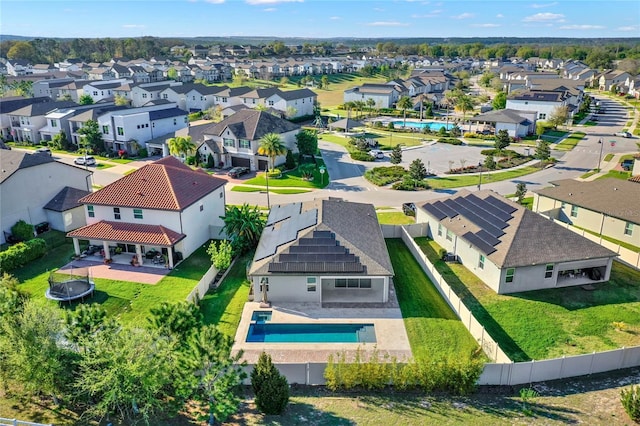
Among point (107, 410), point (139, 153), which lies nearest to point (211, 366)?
point (107, 410)

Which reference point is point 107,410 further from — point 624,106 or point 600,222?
point 624,106

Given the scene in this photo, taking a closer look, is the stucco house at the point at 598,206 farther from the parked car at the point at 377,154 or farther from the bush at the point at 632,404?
the parked car at the point at 377,154

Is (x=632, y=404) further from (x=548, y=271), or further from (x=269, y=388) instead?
(x=269, y=388)

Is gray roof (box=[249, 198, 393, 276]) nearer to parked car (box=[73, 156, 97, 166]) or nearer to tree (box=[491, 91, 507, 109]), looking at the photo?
parked car (box=[73, 156, 97, 166])

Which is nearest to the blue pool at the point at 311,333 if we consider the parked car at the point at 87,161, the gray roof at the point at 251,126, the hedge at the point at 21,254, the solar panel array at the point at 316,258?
the solar panel array at the point at 316,258

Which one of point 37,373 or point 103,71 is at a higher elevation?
point 103,71

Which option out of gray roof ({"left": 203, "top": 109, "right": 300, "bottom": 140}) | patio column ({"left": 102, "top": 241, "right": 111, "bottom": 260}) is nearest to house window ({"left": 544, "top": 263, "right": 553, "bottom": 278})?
patio column ({"left": 102, "top": 241, "right": 111, "bottom": 260})
